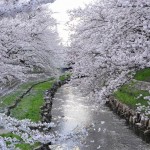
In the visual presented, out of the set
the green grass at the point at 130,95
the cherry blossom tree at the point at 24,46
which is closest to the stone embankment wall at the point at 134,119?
the green grass at the point at 130,95

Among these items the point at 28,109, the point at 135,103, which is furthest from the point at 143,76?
the point at 28,109

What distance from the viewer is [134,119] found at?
2061 cm

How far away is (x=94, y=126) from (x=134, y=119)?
7.55ft

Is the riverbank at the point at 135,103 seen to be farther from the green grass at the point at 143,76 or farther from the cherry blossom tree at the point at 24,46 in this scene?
the cherry blossom tree at the point at 24,46

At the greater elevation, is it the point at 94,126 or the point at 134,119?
the point at 134,119

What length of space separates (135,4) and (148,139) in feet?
35.0

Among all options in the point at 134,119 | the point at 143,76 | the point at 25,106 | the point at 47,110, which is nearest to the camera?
the point at 134,119

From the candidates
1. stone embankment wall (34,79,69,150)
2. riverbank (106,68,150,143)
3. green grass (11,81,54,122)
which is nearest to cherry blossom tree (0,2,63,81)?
green grass (11,81,54,122)

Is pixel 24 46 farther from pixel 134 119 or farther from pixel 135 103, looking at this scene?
pixel 135 103

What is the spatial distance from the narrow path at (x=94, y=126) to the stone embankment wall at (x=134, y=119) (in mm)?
382

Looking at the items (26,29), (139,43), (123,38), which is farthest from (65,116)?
(139,43)

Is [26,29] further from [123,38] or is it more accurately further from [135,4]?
[135,4]

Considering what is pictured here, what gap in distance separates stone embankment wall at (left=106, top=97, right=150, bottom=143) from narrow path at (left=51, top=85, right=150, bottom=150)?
38 centimetres

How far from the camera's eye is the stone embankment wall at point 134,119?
1837 centimetres
